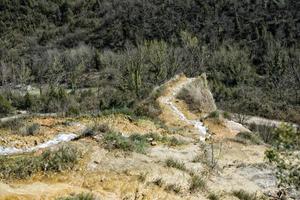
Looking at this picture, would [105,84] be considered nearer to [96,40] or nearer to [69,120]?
[96,40]

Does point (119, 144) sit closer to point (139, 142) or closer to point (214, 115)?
point (139, 142)

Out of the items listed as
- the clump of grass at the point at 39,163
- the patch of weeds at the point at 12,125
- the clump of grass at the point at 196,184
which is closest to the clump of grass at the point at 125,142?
the clump of grass at the point at 39,163

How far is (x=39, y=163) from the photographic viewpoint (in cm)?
1409

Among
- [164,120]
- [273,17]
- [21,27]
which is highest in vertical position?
[164,120]

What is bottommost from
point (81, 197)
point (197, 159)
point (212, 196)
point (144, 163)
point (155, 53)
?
point (155, 53)

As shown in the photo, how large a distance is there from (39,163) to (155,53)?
66241mm

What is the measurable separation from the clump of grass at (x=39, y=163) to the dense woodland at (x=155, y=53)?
4773cm

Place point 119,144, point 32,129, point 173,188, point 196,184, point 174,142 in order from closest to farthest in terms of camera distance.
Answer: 1. point 173,188
2. point 196,184
3. point 119,144
4. point 32,129
5. point 174,142

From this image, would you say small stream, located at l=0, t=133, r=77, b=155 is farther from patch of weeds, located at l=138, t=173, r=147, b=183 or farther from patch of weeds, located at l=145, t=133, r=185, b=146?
patch of weeds, located at l=138, t=173, r=147, b=183

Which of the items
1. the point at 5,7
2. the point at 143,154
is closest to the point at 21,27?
the point at 5,7

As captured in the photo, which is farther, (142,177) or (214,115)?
(214,115)

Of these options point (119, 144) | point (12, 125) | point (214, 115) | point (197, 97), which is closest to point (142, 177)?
point (119, 144)

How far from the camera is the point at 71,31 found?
149 metres

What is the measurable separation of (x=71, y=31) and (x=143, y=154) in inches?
5307
